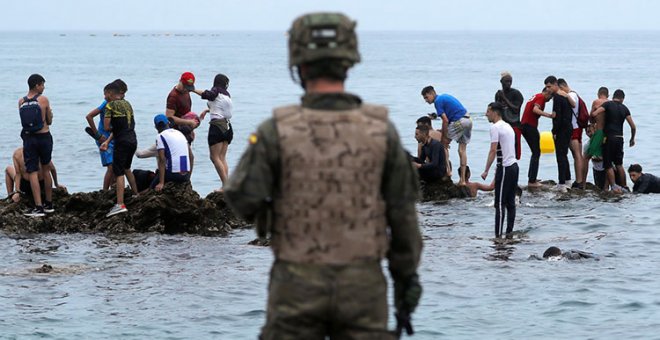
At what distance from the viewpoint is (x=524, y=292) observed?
14.2 metres

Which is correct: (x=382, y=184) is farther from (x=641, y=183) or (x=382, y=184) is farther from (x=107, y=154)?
(x=641, y=183)

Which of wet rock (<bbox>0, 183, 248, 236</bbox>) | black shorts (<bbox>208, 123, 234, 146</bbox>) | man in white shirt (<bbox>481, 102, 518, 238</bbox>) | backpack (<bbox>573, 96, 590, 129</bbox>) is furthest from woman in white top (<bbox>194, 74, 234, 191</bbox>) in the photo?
backpack (<bbox>573, 96, 590, 129</bbox>)

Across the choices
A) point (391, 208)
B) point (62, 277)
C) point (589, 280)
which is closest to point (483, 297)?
point (589, 280)

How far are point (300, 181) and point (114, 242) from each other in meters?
11.8

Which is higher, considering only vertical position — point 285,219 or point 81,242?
point 285,219

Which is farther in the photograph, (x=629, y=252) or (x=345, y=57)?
(x=629, y=252)

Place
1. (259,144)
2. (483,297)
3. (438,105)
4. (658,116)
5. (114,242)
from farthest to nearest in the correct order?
1. (658,116)
2. (438,105)
3. (114,242)
4. (483,297)
5. (259,144)

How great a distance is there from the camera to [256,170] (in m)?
5.37

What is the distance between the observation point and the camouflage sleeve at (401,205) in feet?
18.0

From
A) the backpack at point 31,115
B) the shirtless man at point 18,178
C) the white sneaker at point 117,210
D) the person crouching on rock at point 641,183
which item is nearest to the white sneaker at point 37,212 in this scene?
the shirtless man at point 18,178

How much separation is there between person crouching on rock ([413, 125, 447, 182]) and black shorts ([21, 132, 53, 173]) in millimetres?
5756

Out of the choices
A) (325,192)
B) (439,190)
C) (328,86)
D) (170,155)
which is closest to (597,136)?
(439,190)

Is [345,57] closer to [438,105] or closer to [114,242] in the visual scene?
[114,242]

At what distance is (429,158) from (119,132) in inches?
219
